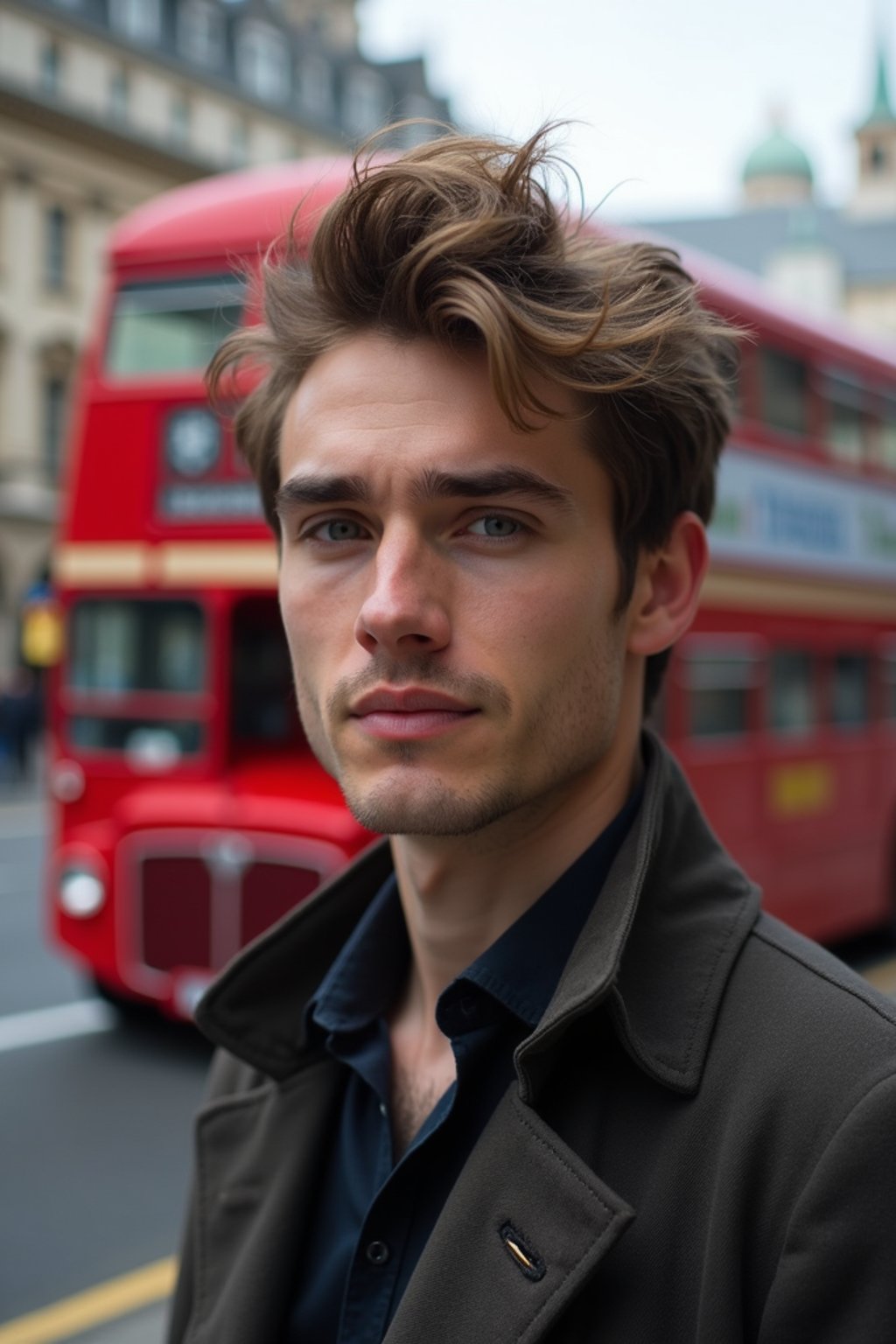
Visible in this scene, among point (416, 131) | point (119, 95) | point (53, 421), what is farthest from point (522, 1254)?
point (119, 95)

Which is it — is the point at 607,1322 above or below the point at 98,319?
below

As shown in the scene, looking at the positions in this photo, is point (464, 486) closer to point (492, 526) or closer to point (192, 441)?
point (492, 526)

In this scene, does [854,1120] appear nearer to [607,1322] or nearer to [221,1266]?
[607,1322]

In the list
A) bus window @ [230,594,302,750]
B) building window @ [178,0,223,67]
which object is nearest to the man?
bus window @ [230,594,302,750]

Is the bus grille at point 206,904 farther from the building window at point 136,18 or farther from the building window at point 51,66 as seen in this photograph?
the building window at point 136,18

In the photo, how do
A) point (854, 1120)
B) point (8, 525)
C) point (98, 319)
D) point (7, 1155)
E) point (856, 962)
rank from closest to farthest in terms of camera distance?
1. point (854, 1120)
2. point (7, 1155)
3. point (98, 319)
4. point (856, 962)
5. point (8, 525)

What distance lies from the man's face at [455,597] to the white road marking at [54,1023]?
6340mm

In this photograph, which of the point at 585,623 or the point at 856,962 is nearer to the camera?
the point at 585,623

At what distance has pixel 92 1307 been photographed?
14.6ft

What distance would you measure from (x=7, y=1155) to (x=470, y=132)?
199 inches

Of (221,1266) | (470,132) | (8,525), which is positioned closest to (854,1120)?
(221,1266)

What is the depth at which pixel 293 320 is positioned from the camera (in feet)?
5.74

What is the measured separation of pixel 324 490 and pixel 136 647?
19.1 ft

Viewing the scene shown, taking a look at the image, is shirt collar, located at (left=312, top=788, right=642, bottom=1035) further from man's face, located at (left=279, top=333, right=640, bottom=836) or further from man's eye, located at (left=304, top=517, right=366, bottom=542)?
man's eye, located at (left=304, top=517, right=366, bottom=542)
